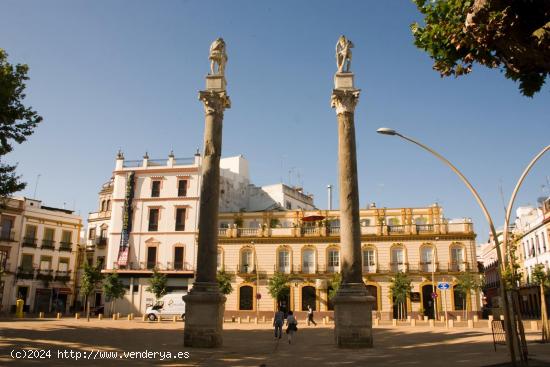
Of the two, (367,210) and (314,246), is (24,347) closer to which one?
(314,246)

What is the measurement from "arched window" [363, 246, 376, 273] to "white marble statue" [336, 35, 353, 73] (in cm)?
2926

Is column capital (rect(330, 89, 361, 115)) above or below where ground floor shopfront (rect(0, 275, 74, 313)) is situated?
above

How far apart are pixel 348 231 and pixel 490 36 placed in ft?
34.2

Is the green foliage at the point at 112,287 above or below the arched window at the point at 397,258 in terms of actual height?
below

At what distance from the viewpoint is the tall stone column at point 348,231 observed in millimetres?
16469

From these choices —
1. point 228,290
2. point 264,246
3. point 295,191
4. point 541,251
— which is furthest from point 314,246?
point 541,251

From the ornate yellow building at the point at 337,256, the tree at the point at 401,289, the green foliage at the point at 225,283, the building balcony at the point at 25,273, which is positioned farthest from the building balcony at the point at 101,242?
the tree at the point at 401,289

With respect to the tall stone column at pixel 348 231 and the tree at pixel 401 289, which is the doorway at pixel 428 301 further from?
the tall stone column at pixel 348 231

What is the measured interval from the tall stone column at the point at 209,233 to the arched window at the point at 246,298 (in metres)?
29.8

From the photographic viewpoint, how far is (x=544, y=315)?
17656 millimetres

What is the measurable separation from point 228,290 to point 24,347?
96.0 feet

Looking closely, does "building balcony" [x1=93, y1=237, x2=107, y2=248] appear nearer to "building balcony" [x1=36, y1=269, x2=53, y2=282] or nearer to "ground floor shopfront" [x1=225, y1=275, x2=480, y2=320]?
"building balcony" [x1=36, y1=269, x2=53, y2=282]

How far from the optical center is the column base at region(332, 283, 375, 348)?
16438 mm

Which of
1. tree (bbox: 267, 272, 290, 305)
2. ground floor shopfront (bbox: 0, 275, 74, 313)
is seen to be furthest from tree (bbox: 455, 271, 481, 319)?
ground floor shopfront (bbox: 0, 275, 74, 313)
